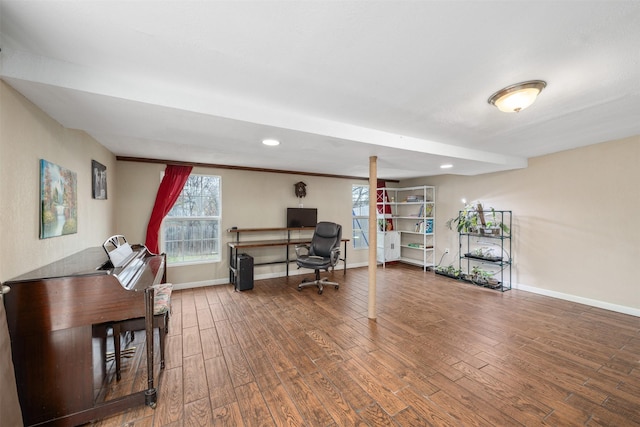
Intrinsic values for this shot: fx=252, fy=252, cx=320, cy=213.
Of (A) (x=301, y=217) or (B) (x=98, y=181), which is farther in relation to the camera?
(A) (x=301, y=217)

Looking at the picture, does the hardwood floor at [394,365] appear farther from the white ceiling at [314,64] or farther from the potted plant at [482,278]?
the white ceiling at [314,64]

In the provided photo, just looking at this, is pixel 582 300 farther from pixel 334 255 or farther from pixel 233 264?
pixel 233 264

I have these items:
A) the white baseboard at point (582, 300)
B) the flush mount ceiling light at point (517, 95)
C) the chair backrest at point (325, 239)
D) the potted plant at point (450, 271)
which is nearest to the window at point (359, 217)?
the chair backrest at point (325, 239)

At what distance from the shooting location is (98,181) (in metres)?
2.83

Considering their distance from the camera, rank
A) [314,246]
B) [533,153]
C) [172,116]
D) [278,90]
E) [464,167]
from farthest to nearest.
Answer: [314,246]
[464,167]
[533,153]
[172,116]
[278,90]

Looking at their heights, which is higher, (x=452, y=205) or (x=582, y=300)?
(x=452, y=205)

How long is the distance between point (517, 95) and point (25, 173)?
3.24m

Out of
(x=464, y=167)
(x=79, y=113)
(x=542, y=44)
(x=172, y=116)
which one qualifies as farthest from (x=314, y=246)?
(x=542, y=44)

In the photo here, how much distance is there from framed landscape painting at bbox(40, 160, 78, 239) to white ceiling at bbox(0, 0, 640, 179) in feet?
1.42

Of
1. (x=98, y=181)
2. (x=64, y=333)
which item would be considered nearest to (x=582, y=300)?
(x=64, y=333)

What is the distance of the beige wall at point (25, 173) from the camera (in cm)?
140

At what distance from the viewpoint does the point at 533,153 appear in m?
3.78

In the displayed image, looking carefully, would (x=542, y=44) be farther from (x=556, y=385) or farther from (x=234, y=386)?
(x=234, y=386)

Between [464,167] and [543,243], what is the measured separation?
1.69 metres
